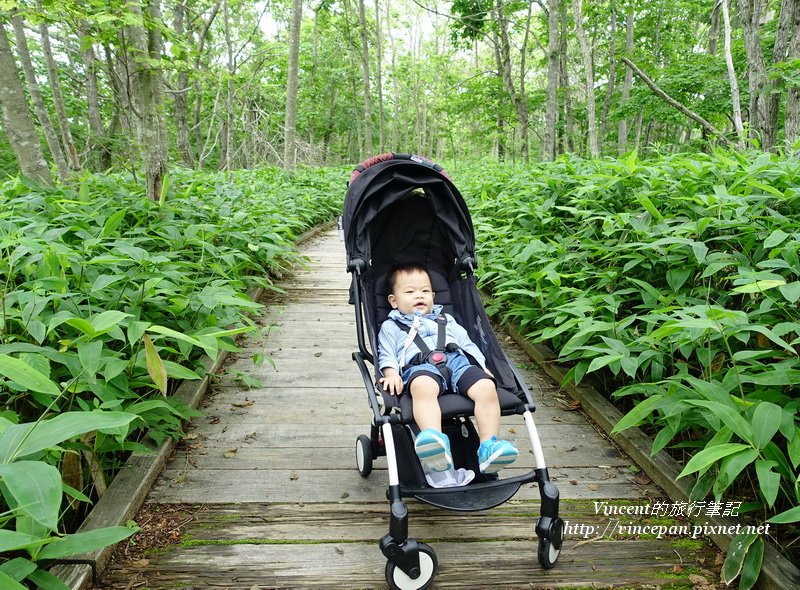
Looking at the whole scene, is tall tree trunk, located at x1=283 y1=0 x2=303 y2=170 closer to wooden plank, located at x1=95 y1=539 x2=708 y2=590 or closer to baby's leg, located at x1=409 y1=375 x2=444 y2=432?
baby's leg, located at x1=409 y1=375 x2=444 y2=432

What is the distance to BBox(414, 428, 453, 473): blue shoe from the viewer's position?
201cm

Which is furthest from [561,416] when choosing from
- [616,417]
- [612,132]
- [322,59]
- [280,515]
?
[322,59]

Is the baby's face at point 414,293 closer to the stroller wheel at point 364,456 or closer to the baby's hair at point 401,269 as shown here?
the baby's hair at point 401,269

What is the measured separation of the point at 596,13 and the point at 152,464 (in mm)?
13024

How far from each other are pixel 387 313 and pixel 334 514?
3.86ft

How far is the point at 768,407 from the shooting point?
184 cm

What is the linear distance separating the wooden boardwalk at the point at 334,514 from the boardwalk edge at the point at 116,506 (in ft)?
0.22

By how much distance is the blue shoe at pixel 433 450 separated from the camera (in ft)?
6.61

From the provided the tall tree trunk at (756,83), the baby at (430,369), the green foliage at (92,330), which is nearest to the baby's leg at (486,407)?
the baby at (430,369)

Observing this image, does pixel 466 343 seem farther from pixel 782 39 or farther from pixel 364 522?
pixel 782 39

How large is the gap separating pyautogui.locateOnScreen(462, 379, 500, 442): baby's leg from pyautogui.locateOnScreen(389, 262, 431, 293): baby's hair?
865 mm

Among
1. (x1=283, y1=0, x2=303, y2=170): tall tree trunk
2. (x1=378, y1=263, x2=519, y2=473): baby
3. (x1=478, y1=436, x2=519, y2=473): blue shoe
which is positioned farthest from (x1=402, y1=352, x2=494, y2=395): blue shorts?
(x1=283, y1=0, x2=303, y2=170): tall tree trunk

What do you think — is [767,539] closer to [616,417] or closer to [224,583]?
[616,417]

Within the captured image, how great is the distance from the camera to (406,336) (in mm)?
2707
